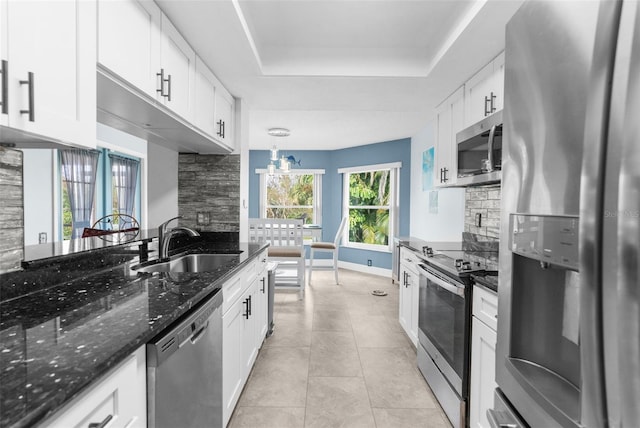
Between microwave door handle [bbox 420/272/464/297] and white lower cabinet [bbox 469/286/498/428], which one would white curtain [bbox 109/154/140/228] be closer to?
microwave door handle [bbox 420/272/464/297]

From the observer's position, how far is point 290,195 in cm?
702

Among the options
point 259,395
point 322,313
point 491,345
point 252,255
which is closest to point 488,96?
point 491,345

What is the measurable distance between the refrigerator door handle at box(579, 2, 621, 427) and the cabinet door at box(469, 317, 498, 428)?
38.4 inches

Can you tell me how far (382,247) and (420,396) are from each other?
3.94 meters

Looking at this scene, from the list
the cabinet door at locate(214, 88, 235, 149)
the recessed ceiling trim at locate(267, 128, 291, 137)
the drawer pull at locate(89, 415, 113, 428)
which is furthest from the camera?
the recessed ceiling trim at locate(267, 128, 291, 137)

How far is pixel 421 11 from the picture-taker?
1969 millimetres

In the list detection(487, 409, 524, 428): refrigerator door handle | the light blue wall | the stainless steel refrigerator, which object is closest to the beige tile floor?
detection(487, 409, 524, 428): refrigerator door handle

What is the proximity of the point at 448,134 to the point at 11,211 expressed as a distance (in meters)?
2.92

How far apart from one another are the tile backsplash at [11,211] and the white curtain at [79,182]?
301 centimetres

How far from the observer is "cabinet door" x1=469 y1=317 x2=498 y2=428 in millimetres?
1500

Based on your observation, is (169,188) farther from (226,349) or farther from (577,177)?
(577,177)

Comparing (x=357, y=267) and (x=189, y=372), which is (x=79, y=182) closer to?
(x=189, y=372)

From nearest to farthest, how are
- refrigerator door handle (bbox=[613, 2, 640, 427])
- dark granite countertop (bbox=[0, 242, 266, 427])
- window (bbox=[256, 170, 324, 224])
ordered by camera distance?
refrigerator door handle (bbox=[613, 2, 640, 427])
dark granite countertop (bbox=[0, 242, 266, 427])
window (bbox=[256, 170, 324, 224])

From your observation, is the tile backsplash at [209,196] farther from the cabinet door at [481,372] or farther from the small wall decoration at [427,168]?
the small wall decoration at [427,168]
